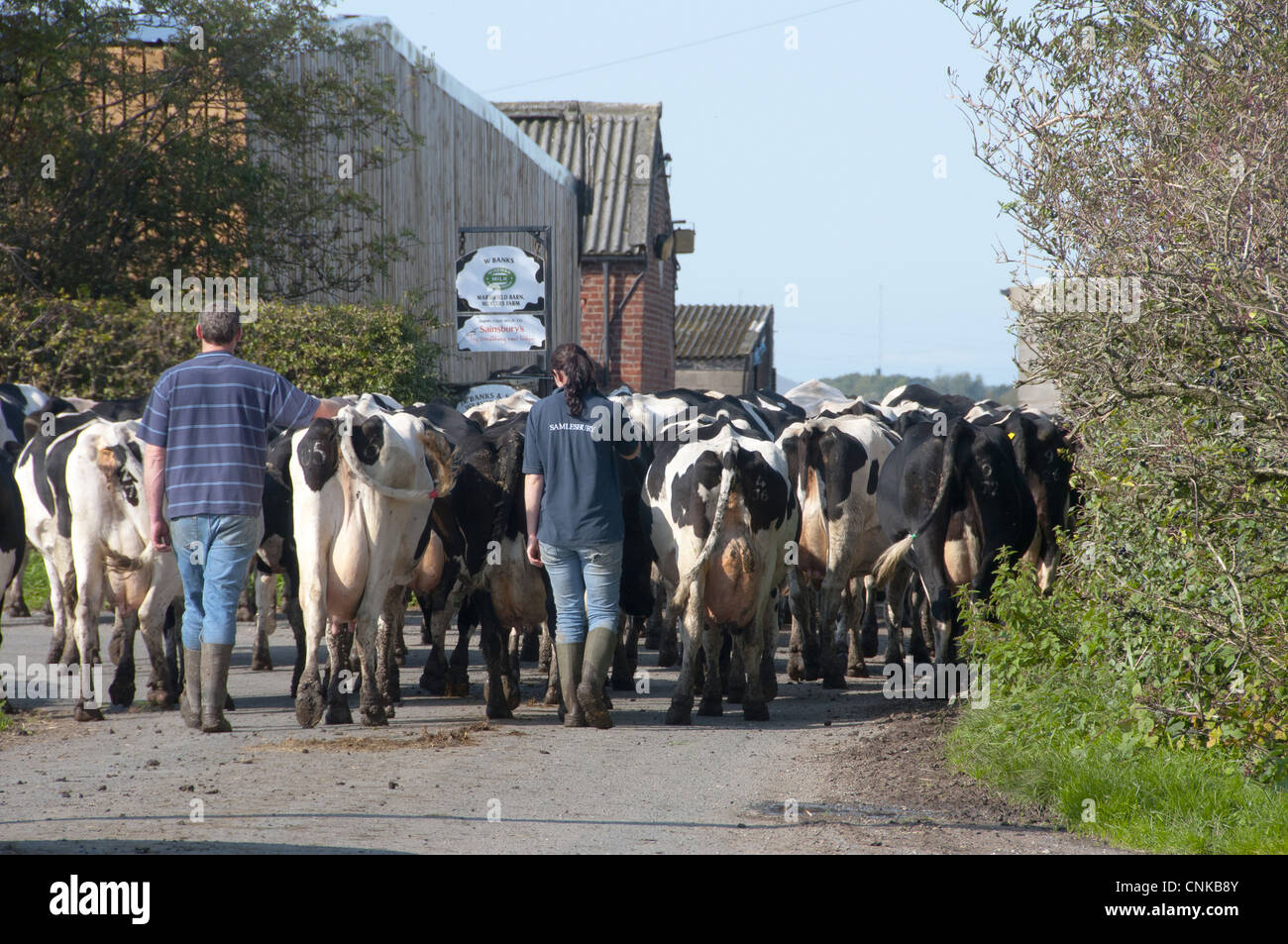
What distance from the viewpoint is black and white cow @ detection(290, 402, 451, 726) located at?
28.8ft

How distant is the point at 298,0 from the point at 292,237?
10.0 ft

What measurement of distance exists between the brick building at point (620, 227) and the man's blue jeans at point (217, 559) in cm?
2317

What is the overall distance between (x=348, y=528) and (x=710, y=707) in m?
2.61

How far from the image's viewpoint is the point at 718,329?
57.7m

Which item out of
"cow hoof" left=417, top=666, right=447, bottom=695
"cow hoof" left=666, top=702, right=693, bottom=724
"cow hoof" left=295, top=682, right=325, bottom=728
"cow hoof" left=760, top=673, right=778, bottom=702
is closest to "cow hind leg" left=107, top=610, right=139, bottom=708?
"cow hoof" left=295, top=682, right=325, bottom=728

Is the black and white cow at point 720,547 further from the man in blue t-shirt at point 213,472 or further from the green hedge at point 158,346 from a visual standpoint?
the green hedge at point 158,346

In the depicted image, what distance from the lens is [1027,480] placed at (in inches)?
430

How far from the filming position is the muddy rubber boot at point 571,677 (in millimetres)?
8945

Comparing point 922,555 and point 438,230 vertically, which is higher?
point 438,230

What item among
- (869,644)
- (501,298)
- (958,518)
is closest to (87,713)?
(958,518)
